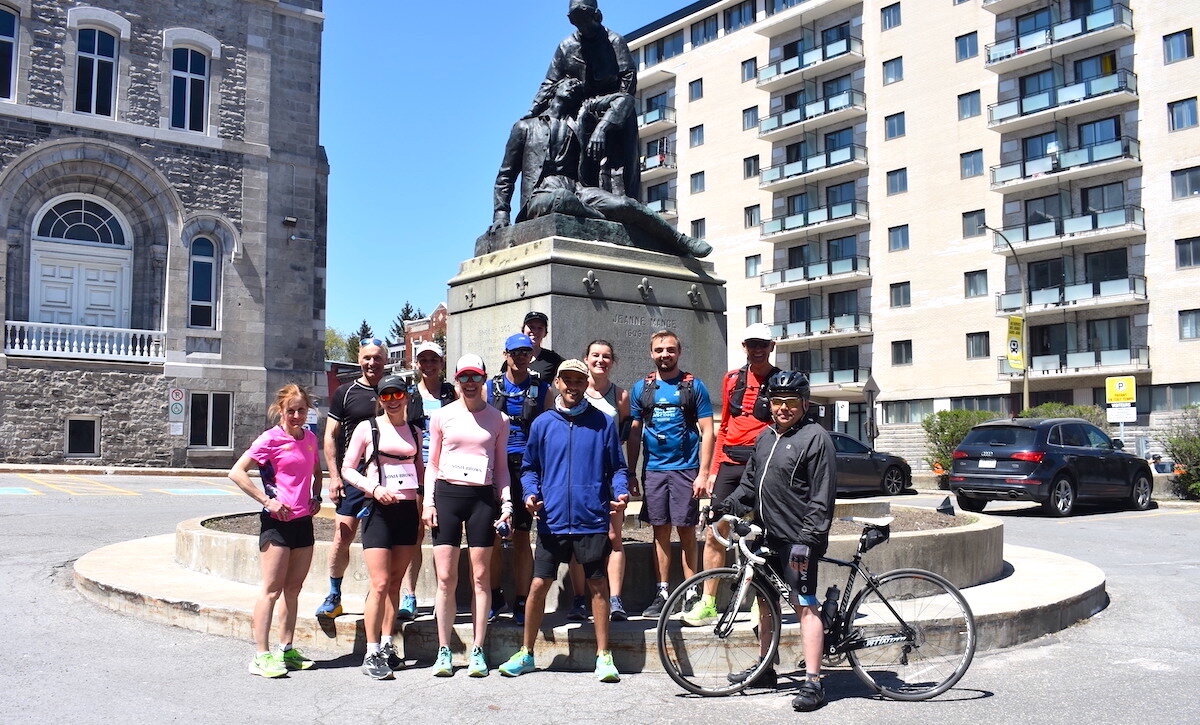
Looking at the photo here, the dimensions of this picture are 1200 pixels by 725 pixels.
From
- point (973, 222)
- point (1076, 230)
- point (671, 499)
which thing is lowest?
point (671, 499)

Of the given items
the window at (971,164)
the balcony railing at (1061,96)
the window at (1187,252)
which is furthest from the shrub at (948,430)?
the window at (971,164)

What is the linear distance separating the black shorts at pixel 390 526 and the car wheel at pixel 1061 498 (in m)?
14.2

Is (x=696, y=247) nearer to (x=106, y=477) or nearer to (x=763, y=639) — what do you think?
(x=763, y=639)

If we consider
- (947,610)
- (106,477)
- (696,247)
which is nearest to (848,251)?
(106,477)

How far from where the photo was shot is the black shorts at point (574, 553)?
580 centimetres

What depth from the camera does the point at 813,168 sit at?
5122cm

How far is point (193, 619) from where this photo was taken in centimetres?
712

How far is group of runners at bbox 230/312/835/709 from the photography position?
5.77 meters

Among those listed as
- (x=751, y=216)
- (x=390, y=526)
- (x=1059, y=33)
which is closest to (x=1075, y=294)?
(x=1059, y=33)

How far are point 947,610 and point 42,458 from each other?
27644 millimetres

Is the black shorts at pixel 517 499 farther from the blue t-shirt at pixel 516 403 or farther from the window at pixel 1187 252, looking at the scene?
the window at pixel 1187 252

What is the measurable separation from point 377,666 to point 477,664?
56 centimetres

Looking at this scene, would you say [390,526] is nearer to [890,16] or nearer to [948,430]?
[948,430]

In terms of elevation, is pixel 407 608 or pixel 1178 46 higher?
pixel 1178 46
